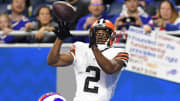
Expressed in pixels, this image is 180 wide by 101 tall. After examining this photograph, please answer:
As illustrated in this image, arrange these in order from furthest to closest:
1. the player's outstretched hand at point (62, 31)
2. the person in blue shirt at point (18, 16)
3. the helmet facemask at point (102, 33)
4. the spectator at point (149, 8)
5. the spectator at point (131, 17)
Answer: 1. the spectator at point (149, 8)
2. the person in blue shirt at point (18, 16)
3. the spectator at point (131, 17)
4. the helmet facemask at point (102, 33)
5. the player's outstretched hand at point (62, 31)

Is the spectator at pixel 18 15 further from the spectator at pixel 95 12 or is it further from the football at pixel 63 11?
the football at pixel 63 11

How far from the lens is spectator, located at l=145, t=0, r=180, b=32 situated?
686 centimetres

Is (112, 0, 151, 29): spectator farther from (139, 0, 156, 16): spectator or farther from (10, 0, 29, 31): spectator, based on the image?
(10, 0, 29, 31): spectator

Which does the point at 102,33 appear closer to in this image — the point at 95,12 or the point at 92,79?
the point at 92,79

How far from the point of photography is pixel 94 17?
723 centimetres

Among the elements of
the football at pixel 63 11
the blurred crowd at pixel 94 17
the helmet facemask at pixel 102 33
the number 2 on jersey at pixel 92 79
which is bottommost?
the number 2 on jersey at pixel 92 79

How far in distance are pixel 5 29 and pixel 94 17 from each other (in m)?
1.57

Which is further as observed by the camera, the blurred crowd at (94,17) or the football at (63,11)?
the blurred crowd at (94,17)

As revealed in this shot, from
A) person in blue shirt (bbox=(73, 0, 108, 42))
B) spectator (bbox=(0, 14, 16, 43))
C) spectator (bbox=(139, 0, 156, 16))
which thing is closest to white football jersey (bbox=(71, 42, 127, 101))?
person in blue shirt (bbox=(73, 0, 108, 42))

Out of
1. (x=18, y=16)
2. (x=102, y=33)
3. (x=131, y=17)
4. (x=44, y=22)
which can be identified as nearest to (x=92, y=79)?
(x=102, y=33)

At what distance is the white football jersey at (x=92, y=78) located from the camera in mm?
4754

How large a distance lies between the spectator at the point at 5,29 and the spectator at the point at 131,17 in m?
1.86

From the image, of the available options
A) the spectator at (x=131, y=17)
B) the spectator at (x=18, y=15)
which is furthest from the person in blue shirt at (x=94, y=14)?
the spectator at (x=18, y=15)

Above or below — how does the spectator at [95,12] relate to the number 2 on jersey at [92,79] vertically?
above
